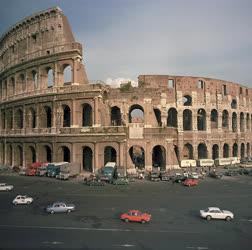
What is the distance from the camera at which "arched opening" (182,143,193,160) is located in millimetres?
43903

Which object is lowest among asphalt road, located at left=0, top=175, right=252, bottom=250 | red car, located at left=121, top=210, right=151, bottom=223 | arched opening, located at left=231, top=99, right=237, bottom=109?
asphalt road, located at left=0, top=175, right=252, bottom=250

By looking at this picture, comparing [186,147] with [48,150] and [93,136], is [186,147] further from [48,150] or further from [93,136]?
[48,150]

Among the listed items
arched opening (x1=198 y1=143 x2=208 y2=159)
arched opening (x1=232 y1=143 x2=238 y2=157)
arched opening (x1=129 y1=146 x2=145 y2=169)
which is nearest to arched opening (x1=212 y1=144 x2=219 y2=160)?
arched opening (x1=198 y1=143 x2=208 y2=159)

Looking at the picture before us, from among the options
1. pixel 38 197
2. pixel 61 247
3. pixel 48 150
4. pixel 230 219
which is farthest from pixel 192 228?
pixel 48 150

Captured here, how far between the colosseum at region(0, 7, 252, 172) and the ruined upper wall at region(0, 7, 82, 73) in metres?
0.15

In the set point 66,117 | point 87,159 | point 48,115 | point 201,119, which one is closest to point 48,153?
point 48,115

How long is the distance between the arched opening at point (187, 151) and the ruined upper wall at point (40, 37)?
22944mm

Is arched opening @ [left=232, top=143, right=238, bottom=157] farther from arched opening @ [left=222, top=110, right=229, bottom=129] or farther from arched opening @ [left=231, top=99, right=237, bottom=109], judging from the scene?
arched opening @ [left=231, top=99, right=237, bottom=109]

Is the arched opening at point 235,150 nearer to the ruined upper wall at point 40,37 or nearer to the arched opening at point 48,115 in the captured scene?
the ruined upper wall at point 40,37

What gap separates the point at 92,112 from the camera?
38406 mm

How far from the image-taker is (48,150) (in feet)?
144

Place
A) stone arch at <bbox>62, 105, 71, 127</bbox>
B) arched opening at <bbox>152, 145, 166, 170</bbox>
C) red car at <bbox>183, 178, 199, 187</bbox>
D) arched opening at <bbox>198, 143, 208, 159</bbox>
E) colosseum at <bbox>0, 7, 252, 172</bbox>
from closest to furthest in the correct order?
red car at <bbox>183, 178, 199, 187</bbox> < colosseum at <bbox>0, 7, 252, 172</bbox> < arched opening at <bbox>152, 145, 166, 170</bbox> < stone arch at <bbox>62, 105, 71, 127</bbox> < arched opening at <bbox>198, 143, 208, 159</bbox>

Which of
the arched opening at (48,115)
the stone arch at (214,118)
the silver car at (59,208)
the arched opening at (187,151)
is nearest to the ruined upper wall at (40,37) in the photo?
the arched opening at (48,115)

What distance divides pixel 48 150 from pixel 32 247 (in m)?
31.3
